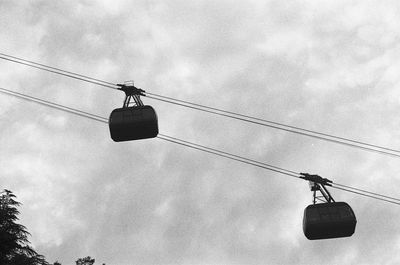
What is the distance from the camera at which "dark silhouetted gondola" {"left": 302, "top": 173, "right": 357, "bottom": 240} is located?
2233 centimetres

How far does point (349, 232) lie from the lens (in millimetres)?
22609

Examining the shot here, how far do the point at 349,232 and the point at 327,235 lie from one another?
91 centimetres

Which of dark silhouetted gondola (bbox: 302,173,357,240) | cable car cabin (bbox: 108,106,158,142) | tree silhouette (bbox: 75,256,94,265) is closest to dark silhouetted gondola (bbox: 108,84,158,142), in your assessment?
cable car cabin (bbox: 108,106,158,142)

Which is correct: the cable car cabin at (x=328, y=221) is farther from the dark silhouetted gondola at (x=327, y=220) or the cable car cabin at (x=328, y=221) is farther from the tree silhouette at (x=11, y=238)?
the tree silhouette at (x=11, y=238)

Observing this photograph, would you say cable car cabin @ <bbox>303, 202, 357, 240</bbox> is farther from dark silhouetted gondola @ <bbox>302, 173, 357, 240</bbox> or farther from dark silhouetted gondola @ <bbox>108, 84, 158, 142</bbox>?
dark silhouetted gondola @ <bbox>108, 84, 158, 142</bbox>

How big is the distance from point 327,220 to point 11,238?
1846 centimetres

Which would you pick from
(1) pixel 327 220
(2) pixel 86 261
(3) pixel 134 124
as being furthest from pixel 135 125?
(2) pixel 86 261

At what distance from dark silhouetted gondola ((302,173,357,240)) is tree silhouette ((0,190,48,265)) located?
17455mm

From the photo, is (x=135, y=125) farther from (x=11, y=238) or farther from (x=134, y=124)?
(x=11, y=238)

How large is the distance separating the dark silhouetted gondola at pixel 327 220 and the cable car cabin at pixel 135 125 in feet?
21.9

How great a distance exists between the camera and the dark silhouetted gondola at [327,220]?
2233cm

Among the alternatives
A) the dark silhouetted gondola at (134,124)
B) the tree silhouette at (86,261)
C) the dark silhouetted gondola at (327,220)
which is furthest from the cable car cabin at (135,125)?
the tree silhouette at (86,261)


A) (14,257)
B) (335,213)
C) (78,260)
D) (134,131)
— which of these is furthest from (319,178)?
(78,260)

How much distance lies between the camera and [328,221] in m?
22.4
